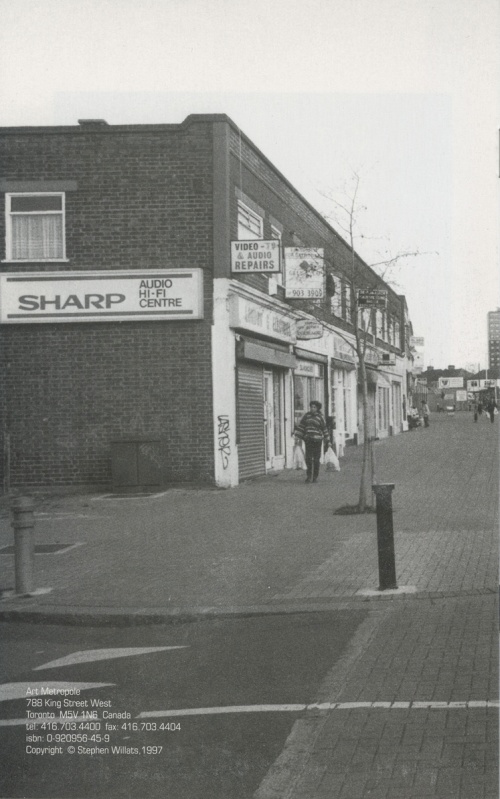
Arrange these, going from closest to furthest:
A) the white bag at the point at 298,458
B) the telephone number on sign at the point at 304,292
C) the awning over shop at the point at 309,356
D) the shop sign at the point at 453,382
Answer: the telephone number on sign at the point at 304,292 < the white bag at the point at 298,458 < the awning over shop at the point at 309,356 < the shop sign at the point at 453,382

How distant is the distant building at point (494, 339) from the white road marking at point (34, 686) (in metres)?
3.09

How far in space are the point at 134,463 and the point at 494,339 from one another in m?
10.9

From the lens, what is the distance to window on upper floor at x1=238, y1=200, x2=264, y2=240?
59.7 feet

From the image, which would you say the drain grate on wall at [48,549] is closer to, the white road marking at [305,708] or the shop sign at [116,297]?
the white road marking at [305,708]

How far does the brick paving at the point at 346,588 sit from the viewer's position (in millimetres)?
4059

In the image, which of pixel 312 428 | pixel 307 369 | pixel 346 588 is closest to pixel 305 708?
pixel 346 588

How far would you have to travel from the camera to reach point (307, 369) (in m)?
25.0

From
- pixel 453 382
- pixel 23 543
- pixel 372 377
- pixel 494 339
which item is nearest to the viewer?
pixel 494 339

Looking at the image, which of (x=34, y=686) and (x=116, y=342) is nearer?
(x=34, y=686)

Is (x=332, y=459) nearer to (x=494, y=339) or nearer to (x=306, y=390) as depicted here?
(x=306, y=390)

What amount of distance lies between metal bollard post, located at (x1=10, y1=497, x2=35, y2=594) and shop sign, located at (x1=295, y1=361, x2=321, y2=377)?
1548 centimetres

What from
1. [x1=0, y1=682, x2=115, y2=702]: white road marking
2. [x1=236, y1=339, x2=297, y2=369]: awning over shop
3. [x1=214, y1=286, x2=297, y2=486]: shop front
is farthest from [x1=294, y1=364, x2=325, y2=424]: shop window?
[x1=0, y1=682, x2=115, y2=702]: white road marking

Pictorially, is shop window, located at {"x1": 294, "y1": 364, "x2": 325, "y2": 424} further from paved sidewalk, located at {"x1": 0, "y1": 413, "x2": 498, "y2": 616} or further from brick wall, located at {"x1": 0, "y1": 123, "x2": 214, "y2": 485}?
brick wall, located at {"x1": 0, "y1": 123, "x2": 214, "y2": 485}

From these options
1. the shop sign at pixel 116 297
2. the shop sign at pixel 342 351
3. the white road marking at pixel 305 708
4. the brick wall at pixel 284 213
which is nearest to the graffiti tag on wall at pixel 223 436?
the shop sign at pixel 116 297
